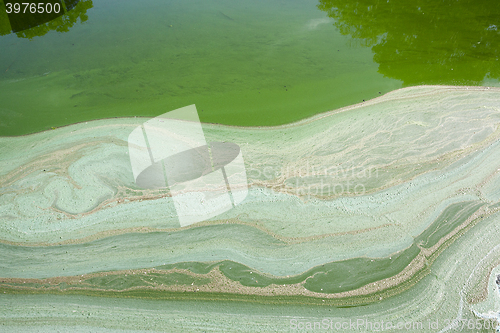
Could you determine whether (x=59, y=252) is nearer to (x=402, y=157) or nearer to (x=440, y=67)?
(x=402, y=157)

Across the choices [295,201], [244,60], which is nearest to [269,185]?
[295,201]

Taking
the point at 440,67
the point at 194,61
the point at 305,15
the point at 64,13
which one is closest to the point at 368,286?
the point at 440,67

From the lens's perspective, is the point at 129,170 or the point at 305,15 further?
the point at 305,15

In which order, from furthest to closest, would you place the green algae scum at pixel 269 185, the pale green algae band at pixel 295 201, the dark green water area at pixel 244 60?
the dark green water area at pixel 244 60 < the pale green algae band at pixel 295 201 < the green algae scum at pixel 269 185

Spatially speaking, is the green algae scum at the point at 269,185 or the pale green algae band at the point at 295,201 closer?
the green algae scum at the point at 269,185

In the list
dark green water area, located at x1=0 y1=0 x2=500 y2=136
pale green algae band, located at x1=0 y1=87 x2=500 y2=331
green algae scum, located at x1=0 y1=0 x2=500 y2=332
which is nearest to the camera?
green algae scum, located at x1=0 y1=0 x2=500 y2=332
